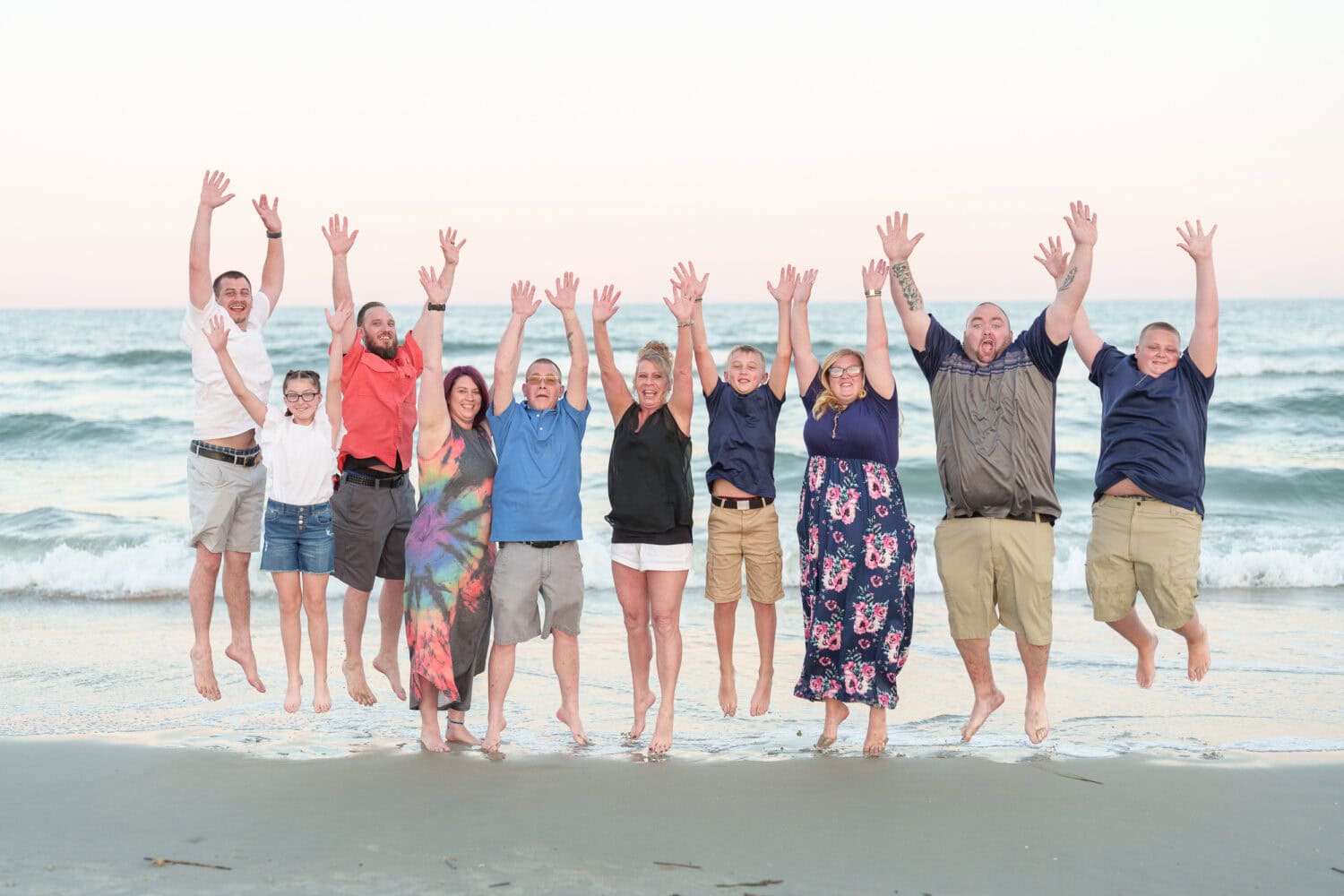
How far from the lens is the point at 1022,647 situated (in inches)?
243

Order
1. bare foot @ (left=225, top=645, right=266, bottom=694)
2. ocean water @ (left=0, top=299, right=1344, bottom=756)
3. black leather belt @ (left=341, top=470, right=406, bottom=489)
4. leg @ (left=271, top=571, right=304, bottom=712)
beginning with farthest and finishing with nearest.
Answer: black leather belt @ (left=341, top=470, right=406, bottom=489), bare foot @ (left=225, top=645, right=266, bottom=694), ocean water @ (left=0, top=299, right=1344, bottom=756), leg @ (left=271, top=571, right=304, bottom=712)

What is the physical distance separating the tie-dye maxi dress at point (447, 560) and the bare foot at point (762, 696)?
1.59 meters

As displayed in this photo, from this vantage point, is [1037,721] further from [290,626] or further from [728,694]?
[290,626]

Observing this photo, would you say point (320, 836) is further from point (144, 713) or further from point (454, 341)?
point (454, 341)

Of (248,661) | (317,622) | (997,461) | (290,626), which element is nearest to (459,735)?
(317,622)

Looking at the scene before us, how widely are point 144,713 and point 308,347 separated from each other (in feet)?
88.9

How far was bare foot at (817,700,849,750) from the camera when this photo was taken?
6027 mm

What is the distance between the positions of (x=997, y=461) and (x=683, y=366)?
5.39 feet

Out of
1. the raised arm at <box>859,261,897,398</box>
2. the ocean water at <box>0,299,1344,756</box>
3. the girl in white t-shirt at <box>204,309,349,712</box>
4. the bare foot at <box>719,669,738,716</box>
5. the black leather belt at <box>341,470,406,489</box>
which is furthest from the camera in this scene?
the black leather belt at <box>341,470,406,489</box>

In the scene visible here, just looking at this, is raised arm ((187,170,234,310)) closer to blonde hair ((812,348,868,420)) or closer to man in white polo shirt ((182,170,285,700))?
Result: man in white polo shirt ((182,170,285,700))

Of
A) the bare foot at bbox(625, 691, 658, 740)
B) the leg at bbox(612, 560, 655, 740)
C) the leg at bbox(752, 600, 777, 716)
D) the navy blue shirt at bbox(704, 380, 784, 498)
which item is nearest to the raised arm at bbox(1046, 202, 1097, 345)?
the navy blue shirt at bbox(704, 380, 784, 498)

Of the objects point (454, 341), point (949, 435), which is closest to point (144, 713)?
point (949, 435)

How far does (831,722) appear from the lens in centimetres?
606

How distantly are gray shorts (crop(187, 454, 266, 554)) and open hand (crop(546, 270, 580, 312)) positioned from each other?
1.95 m
